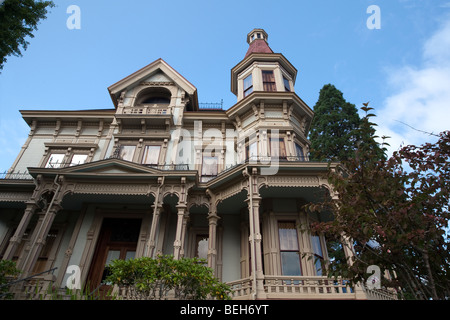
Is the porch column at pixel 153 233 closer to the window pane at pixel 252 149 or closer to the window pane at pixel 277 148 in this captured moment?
the window pane at pixel 252 149

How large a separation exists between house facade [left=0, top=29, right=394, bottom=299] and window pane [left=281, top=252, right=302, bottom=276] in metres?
0.04

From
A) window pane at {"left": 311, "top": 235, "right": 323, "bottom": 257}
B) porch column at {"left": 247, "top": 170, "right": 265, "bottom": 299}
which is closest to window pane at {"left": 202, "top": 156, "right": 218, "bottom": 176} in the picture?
porch column at {"left": 247, "top": 170, "right": 265, "bottom": 299}

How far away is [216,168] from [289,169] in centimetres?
472

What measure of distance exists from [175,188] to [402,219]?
9333mm

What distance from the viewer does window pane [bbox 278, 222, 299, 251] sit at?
11.6 m

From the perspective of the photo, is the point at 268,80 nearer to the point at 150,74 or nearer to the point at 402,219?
the point at 150,74

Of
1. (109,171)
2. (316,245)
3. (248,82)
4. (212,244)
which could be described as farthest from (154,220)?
(248,82)

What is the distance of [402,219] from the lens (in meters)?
4.04

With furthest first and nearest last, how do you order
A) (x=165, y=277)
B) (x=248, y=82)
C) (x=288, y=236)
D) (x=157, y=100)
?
1. (x=157, y=100)
2. (x=248, y=82)
3. (x=288, y=236)
4. (x=165, y=277)

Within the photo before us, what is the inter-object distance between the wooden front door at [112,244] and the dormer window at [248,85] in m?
9.78

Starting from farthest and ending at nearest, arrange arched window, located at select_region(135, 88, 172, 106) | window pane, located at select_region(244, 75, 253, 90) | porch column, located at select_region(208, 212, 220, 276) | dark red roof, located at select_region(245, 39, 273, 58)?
1. dark red roof, located at select_region(245, 39, 273, 58)
2. arched window, located at select_region(135, 88, 172, 106)
3. window pane, located at select_region(244, 75, 253, 90)
4. porch column, located at select_region(208, 212, 220, 276)

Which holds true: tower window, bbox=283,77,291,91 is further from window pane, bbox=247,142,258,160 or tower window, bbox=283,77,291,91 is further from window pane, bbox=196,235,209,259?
window pane, bbox=196,235,209,259

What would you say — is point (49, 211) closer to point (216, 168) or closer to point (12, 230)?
point (12, 230)

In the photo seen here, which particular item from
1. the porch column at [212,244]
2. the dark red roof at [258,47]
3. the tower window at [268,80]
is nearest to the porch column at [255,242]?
the porch column at [212,244]
